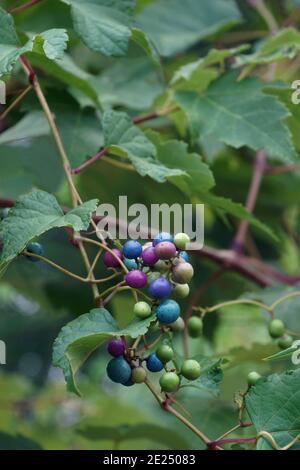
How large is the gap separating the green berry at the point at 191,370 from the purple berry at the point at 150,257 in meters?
0.09

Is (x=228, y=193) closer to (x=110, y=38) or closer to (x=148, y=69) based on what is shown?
(x=148, y=69)

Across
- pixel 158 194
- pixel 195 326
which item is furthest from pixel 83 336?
pixel 158 194

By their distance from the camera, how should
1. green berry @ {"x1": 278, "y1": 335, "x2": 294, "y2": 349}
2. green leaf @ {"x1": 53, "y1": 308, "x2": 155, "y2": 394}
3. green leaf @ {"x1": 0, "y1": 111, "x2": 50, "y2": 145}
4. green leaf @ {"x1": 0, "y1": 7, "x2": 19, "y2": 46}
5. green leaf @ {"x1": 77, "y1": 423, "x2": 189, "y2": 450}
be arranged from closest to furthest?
green leaf @ {"x1": 53, "y1": 308, "x2": 155, "y2": 394} < green leaf @ {"x1": 0, "y1": 7, "x2": 19, "y2": 46} < green berry @ {"x1": 278, "y1": 335, "x2": 294, "y2": 349} < green leaf @ {"x1": 0, "y1": 111, "x2": 50, "y2": 145} < green leaf @ {"x1": 77, "y1": 423, "x2": 189, "y2": 450}

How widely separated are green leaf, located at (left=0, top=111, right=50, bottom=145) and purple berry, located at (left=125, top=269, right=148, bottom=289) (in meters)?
0.37

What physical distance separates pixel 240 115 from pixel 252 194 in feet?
0.97

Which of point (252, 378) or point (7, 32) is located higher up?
point (7, 32)

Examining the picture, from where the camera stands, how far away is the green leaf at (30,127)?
3.17ft

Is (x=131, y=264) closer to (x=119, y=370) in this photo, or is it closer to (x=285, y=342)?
(x=119, y=370)

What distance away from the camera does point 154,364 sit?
26.0 inches

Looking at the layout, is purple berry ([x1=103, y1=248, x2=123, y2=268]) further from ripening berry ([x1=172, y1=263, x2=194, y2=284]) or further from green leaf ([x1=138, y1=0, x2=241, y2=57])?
green leaf ([x1=138, y1=0, x2=241, y2=57])

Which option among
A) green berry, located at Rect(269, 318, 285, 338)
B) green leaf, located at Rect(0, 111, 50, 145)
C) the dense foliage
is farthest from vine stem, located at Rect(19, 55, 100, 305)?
green berry, located at Rect(269, 318, 285, 338)

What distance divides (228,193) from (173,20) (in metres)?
0.29

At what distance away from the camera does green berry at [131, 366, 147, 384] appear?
642 mm

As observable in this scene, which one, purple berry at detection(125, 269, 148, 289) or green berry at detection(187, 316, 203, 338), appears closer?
purple berry at detection(125, 269, 148, 289)
